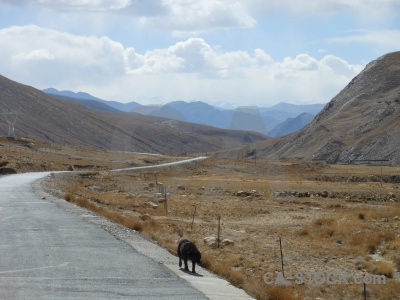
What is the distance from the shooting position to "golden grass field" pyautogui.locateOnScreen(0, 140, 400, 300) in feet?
53.5

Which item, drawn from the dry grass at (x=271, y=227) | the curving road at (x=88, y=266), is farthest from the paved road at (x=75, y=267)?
the dry grass at (x=271, y=227)

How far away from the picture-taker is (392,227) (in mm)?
29062

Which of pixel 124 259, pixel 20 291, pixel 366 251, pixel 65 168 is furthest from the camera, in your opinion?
pixel 65 168

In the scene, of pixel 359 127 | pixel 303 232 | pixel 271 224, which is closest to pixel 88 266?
pixel 303 232

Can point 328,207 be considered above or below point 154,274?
below

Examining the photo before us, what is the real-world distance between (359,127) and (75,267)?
119168 mm

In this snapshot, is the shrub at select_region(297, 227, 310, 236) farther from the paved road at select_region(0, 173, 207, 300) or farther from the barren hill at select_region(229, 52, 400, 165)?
the barren hill at select_region(229, 52, 400, 165)

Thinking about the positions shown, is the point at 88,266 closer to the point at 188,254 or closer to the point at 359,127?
the point at 188,254

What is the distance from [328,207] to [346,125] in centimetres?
9412

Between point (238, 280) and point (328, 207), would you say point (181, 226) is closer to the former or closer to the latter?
point (238, 280)

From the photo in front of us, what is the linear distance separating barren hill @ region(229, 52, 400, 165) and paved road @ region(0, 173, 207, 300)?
284 feet

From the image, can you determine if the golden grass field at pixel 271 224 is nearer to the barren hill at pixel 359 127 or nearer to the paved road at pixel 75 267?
the paved road at pixel 75 267

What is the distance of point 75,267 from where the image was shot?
13.4 m

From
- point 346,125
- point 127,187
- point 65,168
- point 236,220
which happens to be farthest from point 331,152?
point 236,220
